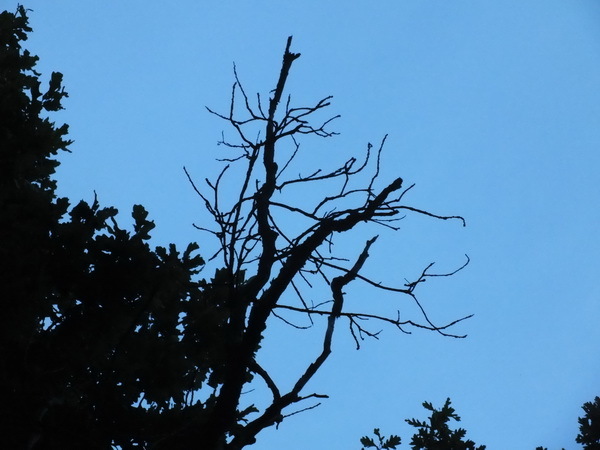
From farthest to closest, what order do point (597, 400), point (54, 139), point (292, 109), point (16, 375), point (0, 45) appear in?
point (597, 400) → point (0, 45) → point (54, 139) → point (16, 375) → point (292, 109)

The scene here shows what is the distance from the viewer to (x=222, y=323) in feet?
19.1

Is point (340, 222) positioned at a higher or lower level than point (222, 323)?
lower

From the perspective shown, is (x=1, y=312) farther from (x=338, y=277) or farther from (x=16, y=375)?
(x=338, y=277)

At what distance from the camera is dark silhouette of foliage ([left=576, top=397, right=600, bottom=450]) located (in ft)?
44.8

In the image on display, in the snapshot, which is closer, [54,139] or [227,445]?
[227,445]

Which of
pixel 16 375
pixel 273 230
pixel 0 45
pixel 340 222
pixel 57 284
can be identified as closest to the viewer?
pixel 340 222

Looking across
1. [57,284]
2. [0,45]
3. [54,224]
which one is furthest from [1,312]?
[0,45]

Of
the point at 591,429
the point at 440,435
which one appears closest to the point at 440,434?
the point at 440,435

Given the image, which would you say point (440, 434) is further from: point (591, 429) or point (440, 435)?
point (591, 429)

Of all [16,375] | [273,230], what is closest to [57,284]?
[16,375]

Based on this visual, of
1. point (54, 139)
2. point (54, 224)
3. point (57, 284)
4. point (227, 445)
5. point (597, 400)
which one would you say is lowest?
point (227, 445)

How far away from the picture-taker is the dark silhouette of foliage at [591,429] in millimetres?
13668

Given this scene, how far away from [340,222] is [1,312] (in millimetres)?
3439

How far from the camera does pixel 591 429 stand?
45.4ft
